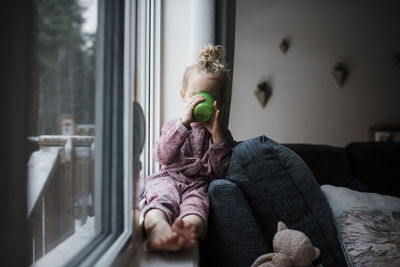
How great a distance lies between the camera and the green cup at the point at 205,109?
1.14 metres

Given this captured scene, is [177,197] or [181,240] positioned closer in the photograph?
[181,240]

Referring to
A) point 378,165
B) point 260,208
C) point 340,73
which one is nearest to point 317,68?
point 340,73

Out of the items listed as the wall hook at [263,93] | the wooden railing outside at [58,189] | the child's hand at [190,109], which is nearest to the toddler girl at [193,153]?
the child's hand at [190,109]

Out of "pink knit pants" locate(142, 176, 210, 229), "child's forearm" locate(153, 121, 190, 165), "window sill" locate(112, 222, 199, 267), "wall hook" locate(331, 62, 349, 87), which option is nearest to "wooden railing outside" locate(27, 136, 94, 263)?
"window sill" locate(112, 222, 199, 267)

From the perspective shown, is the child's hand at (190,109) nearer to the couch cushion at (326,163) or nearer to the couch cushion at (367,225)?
the couch cushion at (367,225)

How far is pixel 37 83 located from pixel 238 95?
306cm

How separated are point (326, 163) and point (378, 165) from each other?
0.28 metres

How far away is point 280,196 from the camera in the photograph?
114cm

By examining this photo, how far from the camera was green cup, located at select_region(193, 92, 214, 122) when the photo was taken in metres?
1.14

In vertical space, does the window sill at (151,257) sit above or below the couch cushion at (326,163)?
below

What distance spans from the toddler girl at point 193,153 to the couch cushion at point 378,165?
32.1 inches

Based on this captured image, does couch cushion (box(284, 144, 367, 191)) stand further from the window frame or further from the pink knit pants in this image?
the window frame

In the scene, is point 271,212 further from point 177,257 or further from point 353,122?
→ point 353,122

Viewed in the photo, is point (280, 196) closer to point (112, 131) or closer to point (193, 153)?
point (193, 153)
